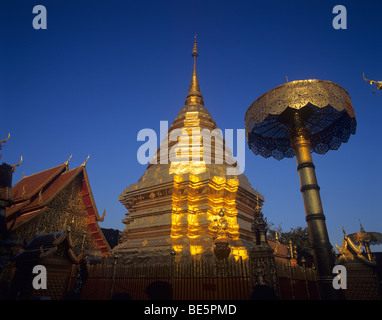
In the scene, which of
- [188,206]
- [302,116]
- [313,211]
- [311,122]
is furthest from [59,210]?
[311,122]

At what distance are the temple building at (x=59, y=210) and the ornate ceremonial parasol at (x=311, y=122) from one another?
10.3m

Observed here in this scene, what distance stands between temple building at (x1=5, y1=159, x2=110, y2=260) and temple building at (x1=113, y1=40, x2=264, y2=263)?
4.04m

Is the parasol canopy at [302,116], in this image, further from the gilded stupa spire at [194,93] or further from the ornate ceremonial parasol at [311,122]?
the gilded stupa spire at [194,93]

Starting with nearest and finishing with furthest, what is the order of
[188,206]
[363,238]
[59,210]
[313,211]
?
[313,211], [188,206], [363,238], [59,210]

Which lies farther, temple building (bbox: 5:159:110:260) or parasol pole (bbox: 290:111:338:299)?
temple building (bbox: 5:159:110:260)

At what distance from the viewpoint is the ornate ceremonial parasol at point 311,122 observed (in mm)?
7348

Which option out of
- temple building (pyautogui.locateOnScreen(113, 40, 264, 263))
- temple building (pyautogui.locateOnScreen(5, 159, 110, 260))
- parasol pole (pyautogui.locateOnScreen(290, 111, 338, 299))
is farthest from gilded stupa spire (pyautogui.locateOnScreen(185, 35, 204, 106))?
parasol pole (pyautogui.locateOnScreen(290, 111, 338, 299))

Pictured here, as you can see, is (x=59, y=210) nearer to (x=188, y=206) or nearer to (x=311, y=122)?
(x=188, y=206)

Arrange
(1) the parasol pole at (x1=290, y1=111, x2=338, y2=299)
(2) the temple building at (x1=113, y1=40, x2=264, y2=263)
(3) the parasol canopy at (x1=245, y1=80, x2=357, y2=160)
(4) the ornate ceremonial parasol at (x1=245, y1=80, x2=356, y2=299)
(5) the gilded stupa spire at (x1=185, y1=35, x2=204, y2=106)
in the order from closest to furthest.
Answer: (1) the parasol pole at (x1=290, y1=111, x2=338, y2=299)
(4) the ornate ceremonial parasol at (x1=245, y1=80, x2=356, y2=299)
(3) the parasol canopy at (x1=245, y1=80, x2=357, y2=160)
(2) the temple building at (x1=113, y1=40, x2=264, y2=263)
(5) the gilded stupa spire at (x1=185, y1=35, x2=204, y2=106)

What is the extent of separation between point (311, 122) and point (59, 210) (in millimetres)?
13887

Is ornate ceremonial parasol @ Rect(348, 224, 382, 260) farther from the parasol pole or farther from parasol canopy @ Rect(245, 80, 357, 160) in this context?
the parasol pole

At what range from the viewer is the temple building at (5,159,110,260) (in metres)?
12.7

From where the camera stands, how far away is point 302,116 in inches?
361
